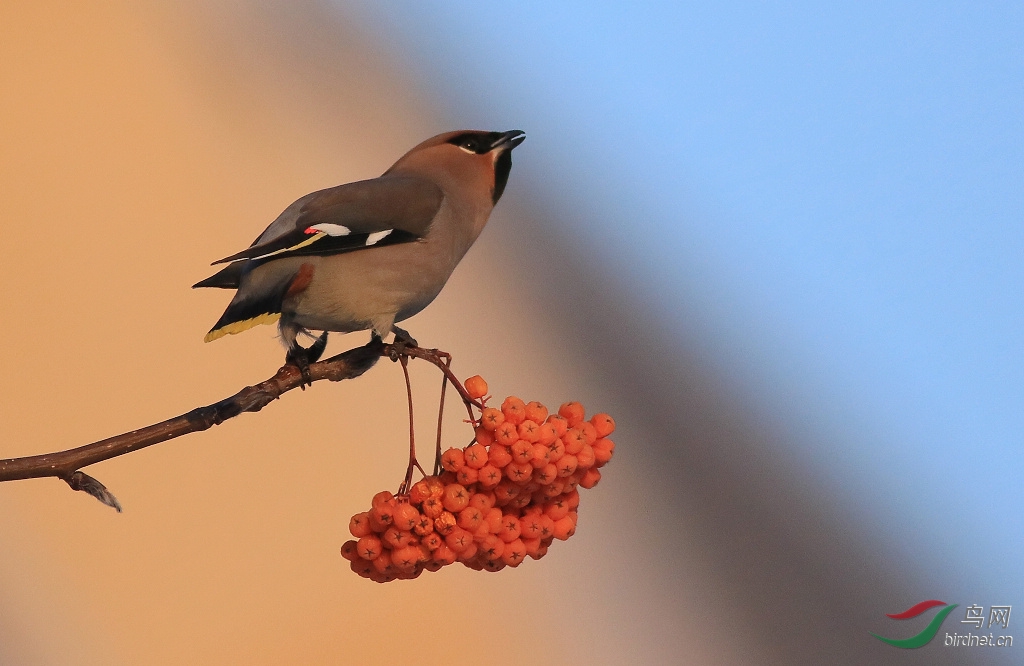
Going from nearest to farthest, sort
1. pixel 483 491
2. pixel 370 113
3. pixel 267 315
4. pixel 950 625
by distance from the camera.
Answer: pixel 483 491, pixel 267 315, pixel 950 625, pixel 370 113

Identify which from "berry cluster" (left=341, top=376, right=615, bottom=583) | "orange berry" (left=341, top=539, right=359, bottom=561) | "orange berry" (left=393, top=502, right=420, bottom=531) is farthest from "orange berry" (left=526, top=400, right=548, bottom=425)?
"orange berry" (left=341, top=539, right=359, bottom=561)

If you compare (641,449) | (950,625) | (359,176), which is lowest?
(950,625)

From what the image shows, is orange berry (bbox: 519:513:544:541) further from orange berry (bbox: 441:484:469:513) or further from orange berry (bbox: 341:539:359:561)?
orange berry (bbox: 341:539:359:561)

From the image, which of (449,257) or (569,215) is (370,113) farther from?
(449,257)

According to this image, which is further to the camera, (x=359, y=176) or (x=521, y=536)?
(x=359, y=176)

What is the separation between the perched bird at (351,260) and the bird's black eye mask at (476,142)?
0.08 meters

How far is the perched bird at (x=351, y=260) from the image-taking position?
1749mm

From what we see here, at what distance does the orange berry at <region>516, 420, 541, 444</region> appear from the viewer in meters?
1.54

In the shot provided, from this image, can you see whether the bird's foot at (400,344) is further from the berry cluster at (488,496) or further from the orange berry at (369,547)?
the orange berry at (369,547)

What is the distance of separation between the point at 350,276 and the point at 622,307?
4.98 m

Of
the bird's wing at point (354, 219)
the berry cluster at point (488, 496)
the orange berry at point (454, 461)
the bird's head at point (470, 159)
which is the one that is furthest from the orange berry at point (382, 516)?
the bird's head at point (470, 159)

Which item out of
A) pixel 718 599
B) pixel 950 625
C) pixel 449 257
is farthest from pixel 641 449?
pixel 449 257

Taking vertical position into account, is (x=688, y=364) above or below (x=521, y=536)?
below

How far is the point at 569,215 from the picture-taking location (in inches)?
269
